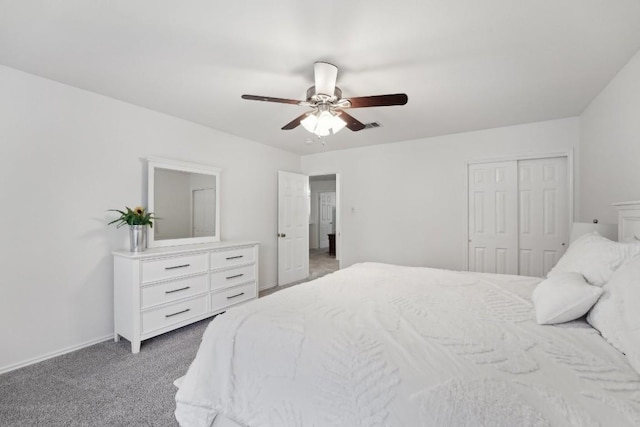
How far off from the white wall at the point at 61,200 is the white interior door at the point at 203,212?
61 cm

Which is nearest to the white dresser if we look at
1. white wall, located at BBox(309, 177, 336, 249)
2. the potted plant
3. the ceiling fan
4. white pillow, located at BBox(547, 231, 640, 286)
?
the potted plant

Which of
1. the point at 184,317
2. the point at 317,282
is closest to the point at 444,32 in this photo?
the point at 317,282

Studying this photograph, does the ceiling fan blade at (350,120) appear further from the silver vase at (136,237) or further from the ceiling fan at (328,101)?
the silver vase at (136,237)

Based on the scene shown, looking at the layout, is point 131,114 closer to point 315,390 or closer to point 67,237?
point 67,237

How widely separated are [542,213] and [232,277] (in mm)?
3991

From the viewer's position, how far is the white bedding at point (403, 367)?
0.84 meters

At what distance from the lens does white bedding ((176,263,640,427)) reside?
2.75ft

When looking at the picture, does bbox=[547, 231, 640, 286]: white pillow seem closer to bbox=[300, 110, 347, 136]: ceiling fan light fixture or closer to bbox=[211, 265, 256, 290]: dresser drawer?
bbox=[300, 110, 347, 136]: ceiling fan light fixture

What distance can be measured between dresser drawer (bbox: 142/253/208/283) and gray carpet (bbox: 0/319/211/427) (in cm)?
65

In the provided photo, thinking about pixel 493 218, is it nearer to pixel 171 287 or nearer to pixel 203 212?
pixel 203 212

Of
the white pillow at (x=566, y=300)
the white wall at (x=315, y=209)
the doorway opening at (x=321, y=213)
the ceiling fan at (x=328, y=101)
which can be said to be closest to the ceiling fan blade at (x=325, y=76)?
the ceiling fan at (x=328, y=101)

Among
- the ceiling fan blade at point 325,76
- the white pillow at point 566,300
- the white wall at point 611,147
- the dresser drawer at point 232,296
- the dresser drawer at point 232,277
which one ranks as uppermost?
the ceiling fan blade at point 325,76

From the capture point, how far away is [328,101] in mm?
2141

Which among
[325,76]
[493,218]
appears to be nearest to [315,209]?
[493,218]
